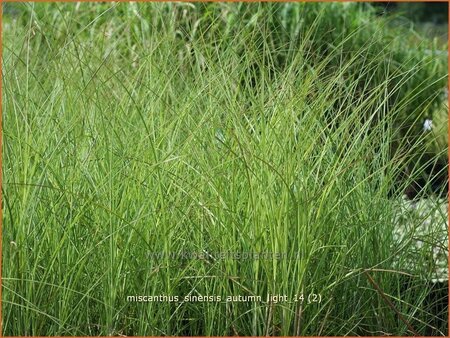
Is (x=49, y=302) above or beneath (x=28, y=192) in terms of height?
beneath

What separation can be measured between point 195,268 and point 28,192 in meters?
0.59

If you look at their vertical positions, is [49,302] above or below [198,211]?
below

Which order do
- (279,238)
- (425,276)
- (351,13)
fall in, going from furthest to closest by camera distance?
(351,13) → (425,276) → (279,238)

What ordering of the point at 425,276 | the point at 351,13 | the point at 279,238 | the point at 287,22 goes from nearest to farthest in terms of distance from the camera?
the point at 279,238 < the point at 425,276 < the point at 287,22 < the point at 351,13

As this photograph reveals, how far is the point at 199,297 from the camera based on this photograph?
256cm

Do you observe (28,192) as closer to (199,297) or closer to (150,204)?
(150,204)

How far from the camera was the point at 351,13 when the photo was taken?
6.67m

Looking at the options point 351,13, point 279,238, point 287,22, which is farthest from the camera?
point 351,13

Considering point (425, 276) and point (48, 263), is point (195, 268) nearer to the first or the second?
point (48, 263)

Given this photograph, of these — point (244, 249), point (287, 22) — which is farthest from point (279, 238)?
point (287, 22)

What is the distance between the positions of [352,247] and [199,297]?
0.53 m

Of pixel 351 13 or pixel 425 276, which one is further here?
pixel 351 13

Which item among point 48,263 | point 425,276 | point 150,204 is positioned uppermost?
point 150,204

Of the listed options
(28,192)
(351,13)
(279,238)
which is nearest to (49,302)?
(28,192)
